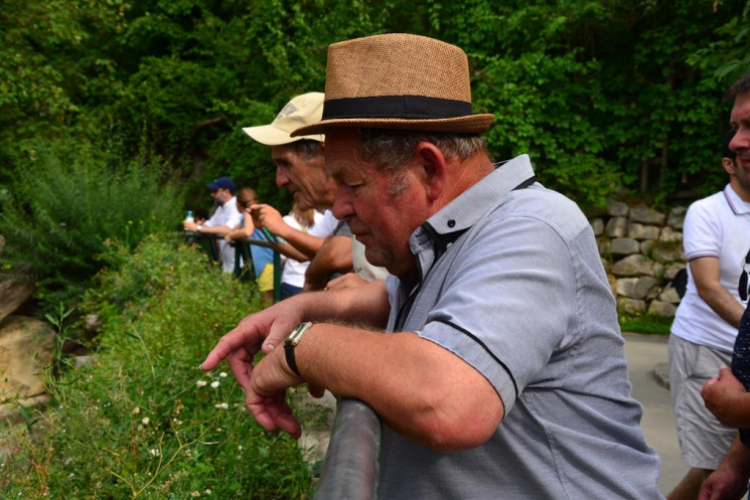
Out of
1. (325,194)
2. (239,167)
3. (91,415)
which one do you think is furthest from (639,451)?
(239,167)

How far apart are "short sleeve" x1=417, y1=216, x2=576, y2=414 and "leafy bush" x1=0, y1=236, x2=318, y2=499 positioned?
1.07m

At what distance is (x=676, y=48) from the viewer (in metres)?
12.1

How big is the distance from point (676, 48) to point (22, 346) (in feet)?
33.2

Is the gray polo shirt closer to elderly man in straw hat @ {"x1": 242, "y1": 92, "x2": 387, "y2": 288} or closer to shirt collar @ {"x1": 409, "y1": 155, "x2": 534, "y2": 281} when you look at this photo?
shirt collar @ {"x1": 409, "y1": 155, "x2": 534, "y2": 281}

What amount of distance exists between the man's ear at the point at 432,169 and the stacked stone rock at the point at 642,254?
11.2 metres

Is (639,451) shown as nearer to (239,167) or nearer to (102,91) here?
(239,167)

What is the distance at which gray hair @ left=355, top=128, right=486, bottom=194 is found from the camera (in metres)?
1.63

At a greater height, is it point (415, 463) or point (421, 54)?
point (421, 54)

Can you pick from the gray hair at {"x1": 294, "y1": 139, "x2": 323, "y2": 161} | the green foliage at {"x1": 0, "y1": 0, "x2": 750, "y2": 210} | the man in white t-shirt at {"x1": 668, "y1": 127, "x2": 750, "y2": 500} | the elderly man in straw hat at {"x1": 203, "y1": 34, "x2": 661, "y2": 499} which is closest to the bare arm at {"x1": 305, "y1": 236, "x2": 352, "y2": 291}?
the gray hair at {"x1": 294, "y1": 139, "x2": 323, "y2": 161}

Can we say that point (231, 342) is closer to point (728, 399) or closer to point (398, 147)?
point (398, 147)

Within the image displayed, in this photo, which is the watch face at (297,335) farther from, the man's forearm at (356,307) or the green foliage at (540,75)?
the green foliage at (540,75)

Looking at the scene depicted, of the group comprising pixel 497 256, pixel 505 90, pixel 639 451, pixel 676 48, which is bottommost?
pixel 505 90

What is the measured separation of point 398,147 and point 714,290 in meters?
2.62

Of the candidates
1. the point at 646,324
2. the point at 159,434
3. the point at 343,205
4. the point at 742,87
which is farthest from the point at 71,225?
the point at 646,324
